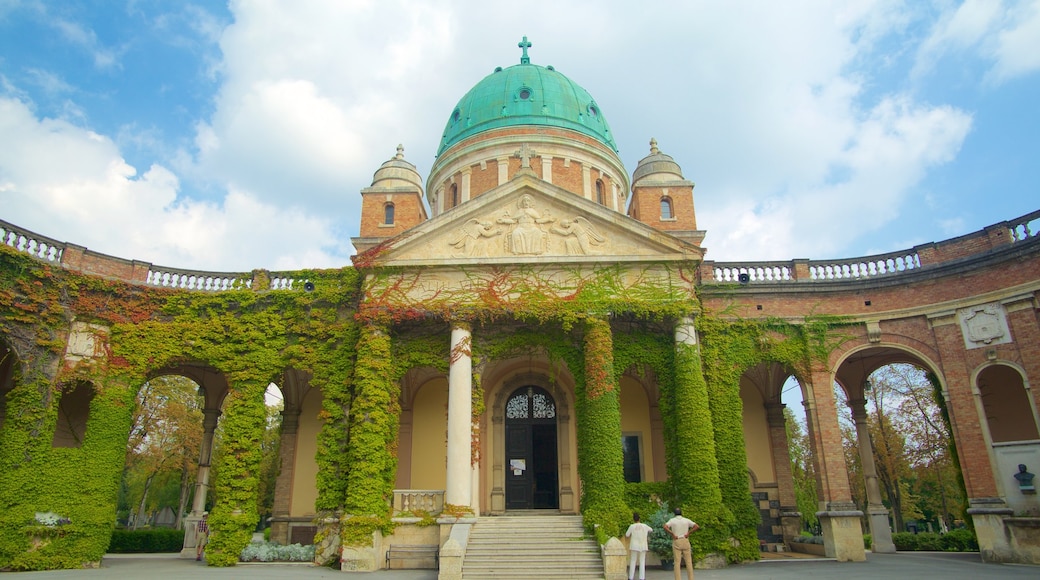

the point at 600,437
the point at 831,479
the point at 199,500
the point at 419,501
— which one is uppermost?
the point at 600,437

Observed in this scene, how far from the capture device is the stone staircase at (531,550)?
14.8m

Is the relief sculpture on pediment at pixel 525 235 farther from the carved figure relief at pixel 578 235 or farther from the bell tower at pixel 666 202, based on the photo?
the bell tower at pixel 666 202

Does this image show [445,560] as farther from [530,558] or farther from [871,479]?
[871,479]

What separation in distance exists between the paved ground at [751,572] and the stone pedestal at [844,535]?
52 centimetres

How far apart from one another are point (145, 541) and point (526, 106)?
25778 mm

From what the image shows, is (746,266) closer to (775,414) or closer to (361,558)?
→ (775,414)

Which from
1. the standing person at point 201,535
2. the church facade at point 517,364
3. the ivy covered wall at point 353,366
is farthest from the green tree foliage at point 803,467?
the standing person at point 201,535

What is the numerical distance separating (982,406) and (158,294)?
25.6 m

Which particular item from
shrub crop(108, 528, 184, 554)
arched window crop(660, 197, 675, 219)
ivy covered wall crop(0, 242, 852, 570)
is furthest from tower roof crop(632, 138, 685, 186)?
shrub crop(108, 528, 184, 554)

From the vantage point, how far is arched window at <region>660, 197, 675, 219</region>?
25375 millimetres

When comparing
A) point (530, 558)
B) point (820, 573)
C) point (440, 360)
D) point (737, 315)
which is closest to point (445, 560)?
point (530, 558)

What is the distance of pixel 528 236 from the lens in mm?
19953

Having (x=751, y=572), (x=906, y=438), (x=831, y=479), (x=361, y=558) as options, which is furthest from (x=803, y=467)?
(x=361, y=558)

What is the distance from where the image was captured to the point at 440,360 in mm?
19562
